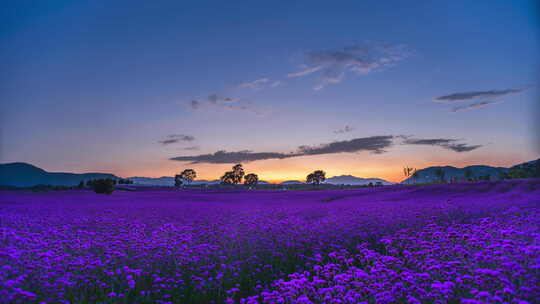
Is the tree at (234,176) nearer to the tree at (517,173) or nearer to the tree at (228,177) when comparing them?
the tree at (228,177)

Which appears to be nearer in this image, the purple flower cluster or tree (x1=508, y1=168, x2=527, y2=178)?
the purple flower cluster

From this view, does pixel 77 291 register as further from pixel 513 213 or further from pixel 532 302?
pixel 513 213

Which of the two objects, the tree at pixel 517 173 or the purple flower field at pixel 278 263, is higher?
the tree at pixel 517 173

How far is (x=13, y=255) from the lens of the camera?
496 centimetres

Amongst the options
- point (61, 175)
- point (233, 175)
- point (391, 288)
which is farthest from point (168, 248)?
point (61, 175)

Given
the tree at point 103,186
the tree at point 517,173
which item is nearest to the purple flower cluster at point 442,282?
the tree at point 103,186

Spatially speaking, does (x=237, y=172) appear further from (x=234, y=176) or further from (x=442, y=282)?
(x=442, y=282)

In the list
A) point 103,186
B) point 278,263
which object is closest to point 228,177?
point 103,186

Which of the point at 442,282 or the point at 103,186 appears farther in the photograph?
the point at 103,186

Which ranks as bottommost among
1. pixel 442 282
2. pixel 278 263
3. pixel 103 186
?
pixel 278 263

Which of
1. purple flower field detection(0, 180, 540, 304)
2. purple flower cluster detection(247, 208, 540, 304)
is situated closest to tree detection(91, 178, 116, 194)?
purple flower field detection(0, 180, 540, 304)

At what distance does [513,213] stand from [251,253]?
9.12 meters

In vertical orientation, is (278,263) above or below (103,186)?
below

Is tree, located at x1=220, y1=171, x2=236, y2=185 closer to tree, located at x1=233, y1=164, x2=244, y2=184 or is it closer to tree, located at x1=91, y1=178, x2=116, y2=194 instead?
tree, located at x1=233, y1=164, x2=244, y2=184
